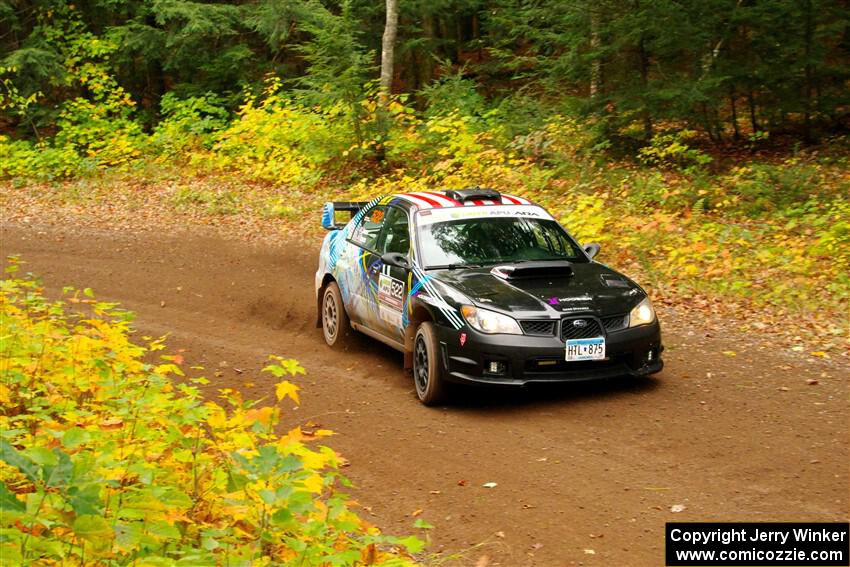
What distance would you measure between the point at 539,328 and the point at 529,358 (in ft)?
0.95

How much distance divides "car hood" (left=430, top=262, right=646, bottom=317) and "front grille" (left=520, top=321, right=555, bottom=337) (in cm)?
7

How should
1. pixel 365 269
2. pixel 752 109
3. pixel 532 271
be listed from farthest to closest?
1. pixel 752 109
2. pixel 365 269
3. pixel 532 271

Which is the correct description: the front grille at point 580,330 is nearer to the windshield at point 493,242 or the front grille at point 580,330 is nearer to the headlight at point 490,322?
the headlight at point 490,322

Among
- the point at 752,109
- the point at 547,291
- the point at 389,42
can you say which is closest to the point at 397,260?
the point at 547,291

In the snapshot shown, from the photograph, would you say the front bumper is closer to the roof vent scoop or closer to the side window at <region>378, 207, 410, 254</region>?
the side window at <region>378, 207, 410, 254</region>

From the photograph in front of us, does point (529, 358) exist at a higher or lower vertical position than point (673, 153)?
lower

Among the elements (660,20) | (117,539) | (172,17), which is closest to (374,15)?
(172,17)

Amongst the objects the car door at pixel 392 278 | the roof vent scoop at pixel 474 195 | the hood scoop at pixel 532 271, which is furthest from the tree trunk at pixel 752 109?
the hood scoop at pixel 532 271

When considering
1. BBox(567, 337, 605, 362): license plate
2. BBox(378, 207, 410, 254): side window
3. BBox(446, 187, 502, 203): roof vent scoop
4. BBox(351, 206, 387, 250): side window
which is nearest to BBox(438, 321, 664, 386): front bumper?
BBox(567, 337, 605, 362): license plate

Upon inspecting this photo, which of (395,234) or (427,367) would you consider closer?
(427,367)

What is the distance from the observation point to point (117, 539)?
3.64 m

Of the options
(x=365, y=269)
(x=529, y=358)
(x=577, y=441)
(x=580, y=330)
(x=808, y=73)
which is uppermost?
(x=808, y=73)

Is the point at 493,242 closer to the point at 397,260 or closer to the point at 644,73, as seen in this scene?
the point at 397,260

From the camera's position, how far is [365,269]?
10.0 m
